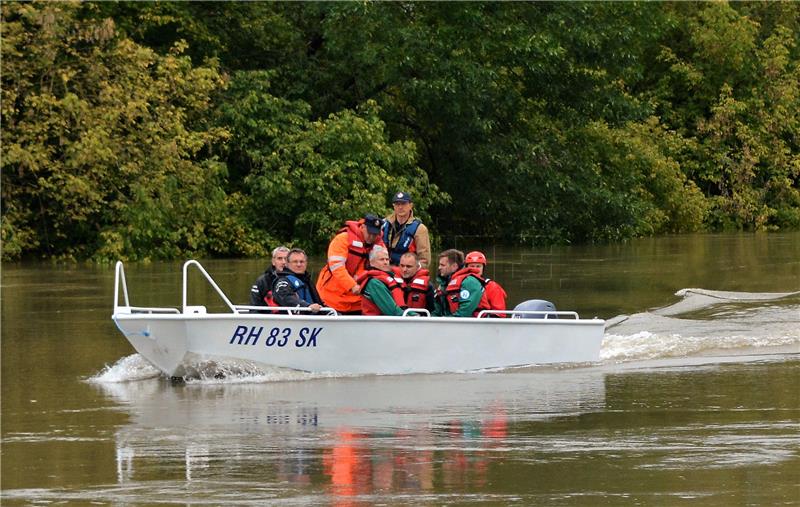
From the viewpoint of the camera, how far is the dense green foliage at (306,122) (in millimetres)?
35062

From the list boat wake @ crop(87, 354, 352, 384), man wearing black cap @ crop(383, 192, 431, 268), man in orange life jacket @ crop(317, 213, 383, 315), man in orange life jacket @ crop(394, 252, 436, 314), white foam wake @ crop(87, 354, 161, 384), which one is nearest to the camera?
boat wake @ crop(87, 354, 352, 384)

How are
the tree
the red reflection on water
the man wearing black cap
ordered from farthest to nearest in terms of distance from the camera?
the tree → the man wearing black cap → the red reflection on water

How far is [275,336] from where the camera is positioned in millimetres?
14734

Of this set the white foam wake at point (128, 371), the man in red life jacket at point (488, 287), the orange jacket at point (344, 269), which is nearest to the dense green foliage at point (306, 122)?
the white foam wake at point (128, 371)

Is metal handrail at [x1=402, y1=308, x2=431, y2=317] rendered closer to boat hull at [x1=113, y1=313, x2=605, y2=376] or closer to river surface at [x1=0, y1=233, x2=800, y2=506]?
boat hull at [x1=113, y1=313, x2=605, y2=376]

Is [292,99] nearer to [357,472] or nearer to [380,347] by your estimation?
[380,347]

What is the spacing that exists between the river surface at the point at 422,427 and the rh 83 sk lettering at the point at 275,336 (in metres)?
0.35

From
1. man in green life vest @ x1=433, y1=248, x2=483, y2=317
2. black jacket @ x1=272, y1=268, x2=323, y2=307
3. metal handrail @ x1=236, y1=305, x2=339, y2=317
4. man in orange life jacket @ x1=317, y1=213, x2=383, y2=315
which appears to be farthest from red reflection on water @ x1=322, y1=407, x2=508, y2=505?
man in orange life jacket @ x1=317, y1=213, x2=383, y2=315

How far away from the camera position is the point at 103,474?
400 inches

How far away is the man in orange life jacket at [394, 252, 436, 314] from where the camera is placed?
1569 centimetres

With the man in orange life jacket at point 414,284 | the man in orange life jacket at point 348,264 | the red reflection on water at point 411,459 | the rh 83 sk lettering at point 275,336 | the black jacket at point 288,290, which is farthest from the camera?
the man in orange life jacket at point 414,284

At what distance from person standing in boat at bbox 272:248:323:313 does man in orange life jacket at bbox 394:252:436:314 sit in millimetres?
942

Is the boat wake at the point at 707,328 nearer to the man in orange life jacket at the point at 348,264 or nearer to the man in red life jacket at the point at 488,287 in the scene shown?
the man in red life jacket at the point at 488,287

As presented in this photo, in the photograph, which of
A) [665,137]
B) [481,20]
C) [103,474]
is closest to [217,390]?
[103,474]
